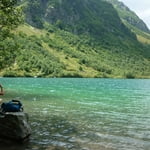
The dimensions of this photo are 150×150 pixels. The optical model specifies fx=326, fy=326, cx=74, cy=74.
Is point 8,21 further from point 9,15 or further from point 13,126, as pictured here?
point 13,126

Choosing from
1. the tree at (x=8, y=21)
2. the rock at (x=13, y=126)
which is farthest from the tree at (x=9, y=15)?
the rock at (x=13, y=126)

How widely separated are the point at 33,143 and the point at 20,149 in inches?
84.7

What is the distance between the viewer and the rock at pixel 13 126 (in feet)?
76.4

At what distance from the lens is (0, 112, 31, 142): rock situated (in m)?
23.3

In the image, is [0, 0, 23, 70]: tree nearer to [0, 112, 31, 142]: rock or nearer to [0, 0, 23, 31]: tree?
[0, 0, 23, 31]: tree

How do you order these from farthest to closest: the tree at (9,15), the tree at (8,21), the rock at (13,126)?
the tree at (8,21), the tree at (9,15), the rock at (13,126)

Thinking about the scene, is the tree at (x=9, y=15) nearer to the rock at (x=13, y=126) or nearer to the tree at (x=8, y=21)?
the tree at (x=8, y=21)

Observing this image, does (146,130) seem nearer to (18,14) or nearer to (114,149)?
(114,149)

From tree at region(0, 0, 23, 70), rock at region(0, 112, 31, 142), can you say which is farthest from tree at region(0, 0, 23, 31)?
rock at region(0, 112, 31, 142)

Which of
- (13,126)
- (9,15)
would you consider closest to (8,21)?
(9,15)

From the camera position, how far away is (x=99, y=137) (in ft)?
90.1

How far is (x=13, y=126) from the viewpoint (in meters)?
23.3

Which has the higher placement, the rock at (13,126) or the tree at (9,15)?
the tree at (9,15)

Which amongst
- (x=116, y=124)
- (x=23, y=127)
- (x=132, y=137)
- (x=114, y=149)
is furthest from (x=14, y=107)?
(x=116, y=124)
